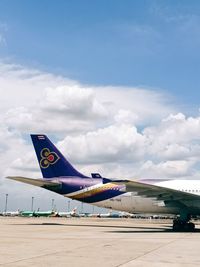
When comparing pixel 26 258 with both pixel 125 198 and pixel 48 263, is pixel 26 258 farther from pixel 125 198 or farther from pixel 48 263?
pixel 125 198

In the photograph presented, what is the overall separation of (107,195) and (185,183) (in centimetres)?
718

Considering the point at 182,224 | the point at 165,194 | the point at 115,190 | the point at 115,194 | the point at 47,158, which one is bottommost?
the point at 182,224

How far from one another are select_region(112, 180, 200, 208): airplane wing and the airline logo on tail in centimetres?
992

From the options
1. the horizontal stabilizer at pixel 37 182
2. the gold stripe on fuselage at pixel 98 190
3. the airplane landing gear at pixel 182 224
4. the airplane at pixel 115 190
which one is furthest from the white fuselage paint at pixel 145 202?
the horizontal stabilizer at pixel 37 182

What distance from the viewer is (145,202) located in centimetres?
3581

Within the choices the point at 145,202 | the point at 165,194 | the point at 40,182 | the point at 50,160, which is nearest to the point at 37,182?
the point at 40,182

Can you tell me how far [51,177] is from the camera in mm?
39000

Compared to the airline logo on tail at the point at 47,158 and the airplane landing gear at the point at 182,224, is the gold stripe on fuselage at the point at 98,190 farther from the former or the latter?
the airplane landing gear at the point at 182,224

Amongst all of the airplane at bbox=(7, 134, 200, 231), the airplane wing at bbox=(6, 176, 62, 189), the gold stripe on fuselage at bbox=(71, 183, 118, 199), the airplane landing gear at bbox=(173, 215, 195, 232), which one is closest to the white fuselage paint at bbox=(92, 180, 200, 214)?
the airplane at bbox=(7, 134, 200, 231)

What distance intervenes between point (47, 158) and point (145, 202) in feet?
35.0

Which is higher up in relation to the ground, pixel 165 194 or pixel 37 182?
pixel 37 182

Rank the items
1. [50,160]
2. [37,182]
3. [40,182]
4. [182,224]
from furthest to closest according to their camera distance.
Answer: [50,160] < [40,182] < [37,182] < [182,224]

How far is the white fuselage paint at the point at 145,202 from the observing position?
35.1m

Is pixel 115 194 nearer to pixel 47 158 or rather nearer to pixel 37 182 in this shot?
pixel 37 182
